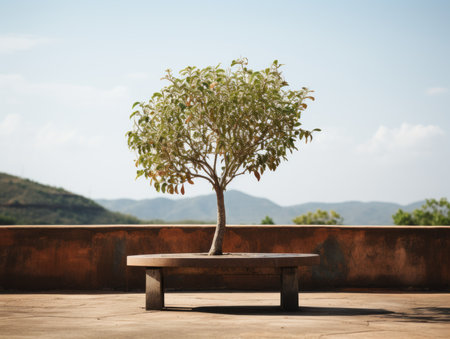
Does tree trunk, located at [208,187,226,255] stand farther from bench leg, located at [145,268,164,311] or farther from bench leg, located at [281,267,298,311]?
bench leg, located at [281,267,298,311]

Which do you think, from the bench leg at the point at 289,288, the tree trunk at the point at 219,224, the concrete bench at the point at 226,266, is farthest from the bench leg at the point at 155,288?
the bench leg at the point at 289,288

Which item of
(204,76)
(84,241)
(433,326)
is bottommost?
(433,326)

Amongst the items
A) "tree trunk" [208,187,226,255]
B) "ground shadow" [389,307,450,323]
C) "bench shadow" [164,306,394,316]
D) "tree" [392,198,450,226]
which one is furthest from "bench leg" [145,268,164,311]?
"tree" [392,198,450,226]

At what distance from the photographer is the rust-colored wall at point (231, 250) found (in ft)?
33.8

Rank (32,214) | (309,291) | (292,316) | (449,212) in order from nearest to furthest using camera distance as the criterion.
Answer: (292,316) → (309,291) → (449,212) → (32,214)

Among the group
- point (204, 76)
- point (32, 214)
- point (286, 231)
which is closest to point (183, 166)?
point (204, 76)

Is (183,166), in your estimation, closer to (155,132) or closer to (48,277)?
(155,132)

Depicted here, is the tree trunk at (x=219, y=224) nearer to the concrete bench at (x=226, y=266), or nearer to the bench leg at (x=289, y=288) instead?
the concrete bench at (x=226, y=266)

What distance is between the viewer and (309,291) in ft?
33.3

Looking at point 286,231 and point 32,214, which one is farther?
point 32,214

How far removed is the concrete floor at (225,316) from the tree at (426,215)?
82.3 meters

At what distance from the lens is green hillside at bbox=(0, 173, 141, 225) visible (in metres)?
A: 96.7

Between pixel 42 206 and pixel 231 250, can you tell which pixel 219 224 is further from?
pixel 42 206

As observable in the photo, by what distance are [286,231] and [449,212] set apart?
84722mm
